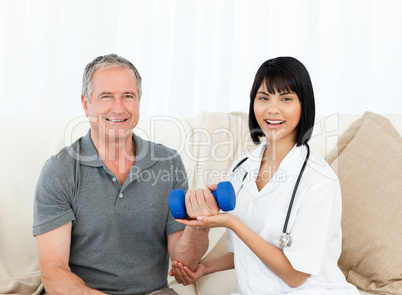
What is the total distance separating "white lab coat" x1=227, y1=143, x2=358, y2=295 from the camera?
1446mm

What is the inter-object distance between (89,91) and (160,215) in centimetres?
55

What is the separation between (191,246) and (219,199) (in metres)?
0.40

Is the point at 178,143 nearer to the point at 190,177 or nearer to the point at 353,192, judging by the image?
the point at 190,177

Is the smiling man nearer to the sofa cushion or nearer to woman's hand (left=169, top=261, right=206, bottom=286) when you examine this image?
woman's hand (left=169, top=261, right=206, bottom=286)

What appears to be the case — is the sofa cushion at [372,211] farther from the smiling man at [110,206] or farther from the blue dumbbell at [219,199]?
the blue dumbbell at [219,199]

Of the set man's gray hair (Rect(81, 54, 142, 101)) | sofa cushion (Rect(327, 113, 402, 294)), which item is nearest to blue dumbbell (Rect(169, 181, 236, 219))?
man's gray hair (Rect(81, 54, 142, 101))

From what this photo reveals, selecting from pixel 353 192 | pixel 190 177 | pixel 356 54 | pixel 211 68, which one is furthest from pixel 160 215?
pixel 356 54

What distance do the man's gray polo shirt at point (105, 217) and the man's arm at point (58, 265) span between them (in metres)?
0.04

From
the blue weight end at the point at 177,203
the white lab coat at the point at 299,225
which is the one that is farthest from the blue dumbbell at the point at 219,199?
the white lab coat at the point at 299,225

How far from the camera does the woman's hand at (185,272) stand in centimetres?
178

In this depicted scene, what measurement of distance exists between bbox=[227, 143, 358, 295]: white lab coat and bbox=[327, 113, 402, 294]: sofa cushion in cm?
44

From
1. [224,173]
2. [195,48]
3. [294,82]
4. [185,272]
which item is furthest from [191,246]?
[195,48]

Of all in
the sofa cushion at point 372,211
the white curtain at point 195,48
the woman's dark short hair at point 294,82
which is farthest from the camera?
the white curtain at point 195,48

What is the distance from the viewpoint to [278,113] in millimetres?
1554
